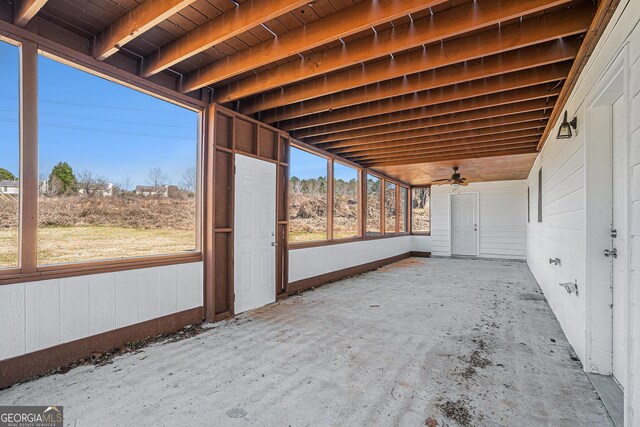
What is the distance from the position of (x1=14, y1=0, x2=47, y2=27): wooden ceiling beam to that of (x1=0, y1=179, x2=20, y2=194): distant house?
1158mm

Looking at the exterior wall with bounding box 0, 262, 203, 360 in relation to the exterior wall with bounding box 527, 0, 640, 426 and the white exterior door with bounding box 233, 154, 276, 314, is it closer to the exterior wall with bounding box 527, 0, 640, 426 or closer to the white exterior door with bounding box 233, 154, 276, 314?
the white exterior door with bounding box 233, 154, 276, 314

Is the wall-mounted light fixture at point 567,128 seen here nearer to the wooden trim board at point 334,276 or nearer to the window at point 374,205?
the wooden trim board at point 334,276

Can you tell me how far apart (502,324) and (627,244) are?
2334 mm

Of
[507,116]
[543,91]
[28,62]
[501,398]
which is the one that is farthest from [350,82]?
[501,398]

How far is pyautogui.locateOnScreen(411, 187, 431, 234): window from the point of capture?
1101cm

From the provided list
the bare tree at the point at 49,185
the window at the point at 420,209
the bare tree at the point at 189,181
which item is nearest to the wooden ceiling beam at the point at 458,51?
the bare tree at the point at 189,181

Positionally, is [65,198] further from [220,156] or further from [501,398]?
[501,398]

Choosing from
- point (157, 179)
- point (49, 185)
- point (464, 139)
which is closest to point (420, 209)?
point (464, 139)

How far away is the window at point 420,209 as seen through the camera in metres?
11.0

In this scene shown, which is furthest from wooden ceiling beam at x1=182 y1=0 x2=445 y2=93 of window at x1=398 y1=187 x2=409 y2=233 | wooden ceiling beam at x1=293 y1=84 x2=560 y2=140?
window at x1=398 y1=187 x2=409 y2=233

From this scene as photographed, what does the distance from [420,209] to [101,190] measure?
9711mm

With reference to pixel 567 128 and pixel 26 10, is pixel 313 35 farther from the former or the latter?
pixel 567 128

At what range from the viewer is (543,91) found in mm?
3576

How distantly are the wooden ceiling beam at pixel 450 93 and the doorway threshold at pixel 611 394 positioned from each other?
8.56ft
